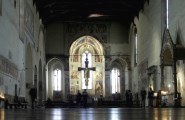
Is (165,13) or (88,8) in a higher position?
(88,8)

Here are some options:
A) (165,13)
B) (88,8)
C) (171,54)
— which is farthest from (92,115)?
(88,8)

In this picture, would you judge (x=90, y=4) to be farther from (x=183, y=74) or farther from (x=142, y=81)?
(x=183, y=74)

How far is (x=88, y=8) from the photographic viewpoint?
46.2 m

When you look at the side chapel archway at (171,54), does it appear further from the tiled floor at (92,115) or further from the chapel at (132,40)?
the tiled floor at (92,115)

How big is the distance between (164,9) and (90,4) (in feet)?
42.7

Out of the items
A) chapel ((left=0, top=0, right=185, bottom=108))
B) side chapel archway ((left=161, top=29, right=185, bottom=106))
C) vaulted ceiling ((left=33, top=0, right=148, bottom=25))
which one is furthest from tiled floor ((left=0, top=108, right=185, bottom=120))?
vaulted ceiling ((left=33, top=0, right=148, bottom=25))

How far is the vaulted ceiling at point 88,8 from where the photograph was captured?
43.3m

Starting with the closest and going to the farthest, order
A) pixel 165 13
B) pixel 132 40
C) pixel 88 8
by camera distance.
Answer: pixel 165 13
pixel 88 8
pixel 132 40

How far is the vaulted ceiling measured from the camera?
43344mm

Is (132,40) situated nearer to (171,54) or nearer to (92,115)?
(171,54)

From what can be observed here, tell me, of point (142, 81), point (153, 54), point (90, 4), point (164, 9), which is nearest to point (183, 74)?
point (164, 9)

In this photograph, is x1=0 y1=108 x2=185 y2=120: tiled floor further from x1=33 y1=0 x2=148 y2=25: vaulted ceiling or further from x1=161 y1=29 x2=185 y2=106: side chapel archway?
x1=33 y1=0 x2=148 y2=25: vaulted ceiling

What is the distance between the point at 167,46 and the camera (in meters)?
A: 28.3

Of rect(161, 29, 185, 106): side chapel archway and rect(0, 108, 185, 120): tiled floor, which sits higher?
rect(161, 29, 185, 106): side chapel archway
